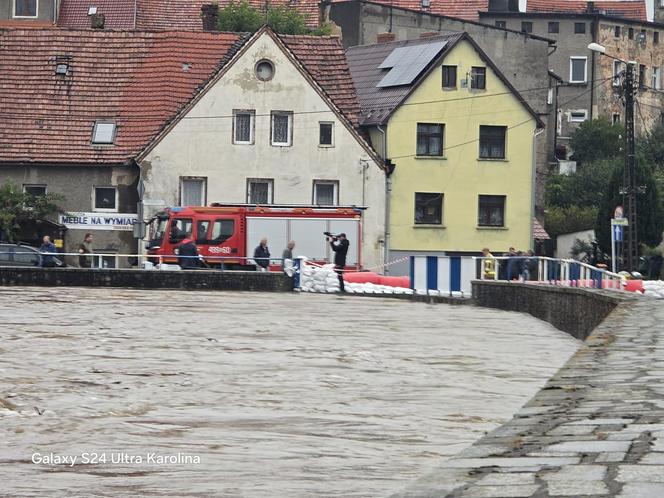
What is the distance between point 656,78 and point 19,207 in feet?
231

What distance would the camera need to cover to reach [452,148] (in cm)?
5912

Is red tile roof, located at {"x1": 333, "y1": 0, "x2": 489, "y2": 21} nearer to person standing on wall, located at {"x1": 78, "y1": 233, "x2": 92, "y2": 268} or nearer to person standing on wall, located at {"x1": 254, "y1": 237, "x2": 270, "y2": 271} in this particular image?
person standing on wall, located at {"x1": 78, "y1": 233, "x2": 92, "y2": 268}

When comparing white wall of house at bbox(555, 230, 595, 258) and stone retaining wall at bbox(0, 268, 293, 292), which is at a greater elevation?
white wall of house at bbox(555, 230, 595, 258)

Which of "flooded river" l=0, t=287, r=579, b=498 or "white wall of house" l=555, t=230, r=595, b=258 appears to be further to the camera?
"white wall of house" l=555, t=230, r=595, b=258

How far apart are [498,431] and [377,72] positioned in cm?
5251

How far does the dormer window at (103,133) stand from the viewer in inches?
2170

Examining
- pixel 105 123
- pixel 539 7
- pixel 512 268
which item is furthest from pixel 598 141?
pixel 512 268

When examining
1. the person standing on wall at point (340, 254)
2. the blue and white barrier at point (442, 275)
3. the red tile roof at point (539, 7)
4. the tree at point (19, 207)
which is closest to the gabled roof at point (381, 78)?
the tree at point (19, 207)

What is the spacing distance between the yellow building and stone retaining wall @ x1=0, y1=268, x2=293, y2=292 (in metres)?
19.6

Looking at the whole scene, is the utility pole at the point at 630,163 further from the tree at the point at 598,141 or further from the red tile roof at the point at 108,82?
the tree at the point at 598,141

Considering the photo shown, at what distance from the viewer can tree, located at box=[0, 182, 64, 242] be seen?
2045 inches

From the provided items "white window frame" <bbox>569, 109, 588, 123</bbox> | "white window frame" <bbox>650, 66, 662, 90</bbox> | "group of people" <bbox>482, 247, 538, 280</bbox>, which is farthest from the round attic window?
"white window frame" <bbox>650, 66, 662, 90</bbox>

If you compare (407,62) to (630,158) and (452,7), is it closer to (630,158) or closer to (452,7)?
(630,158)

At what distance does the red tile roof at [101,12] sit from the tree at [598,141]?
2758 cm
